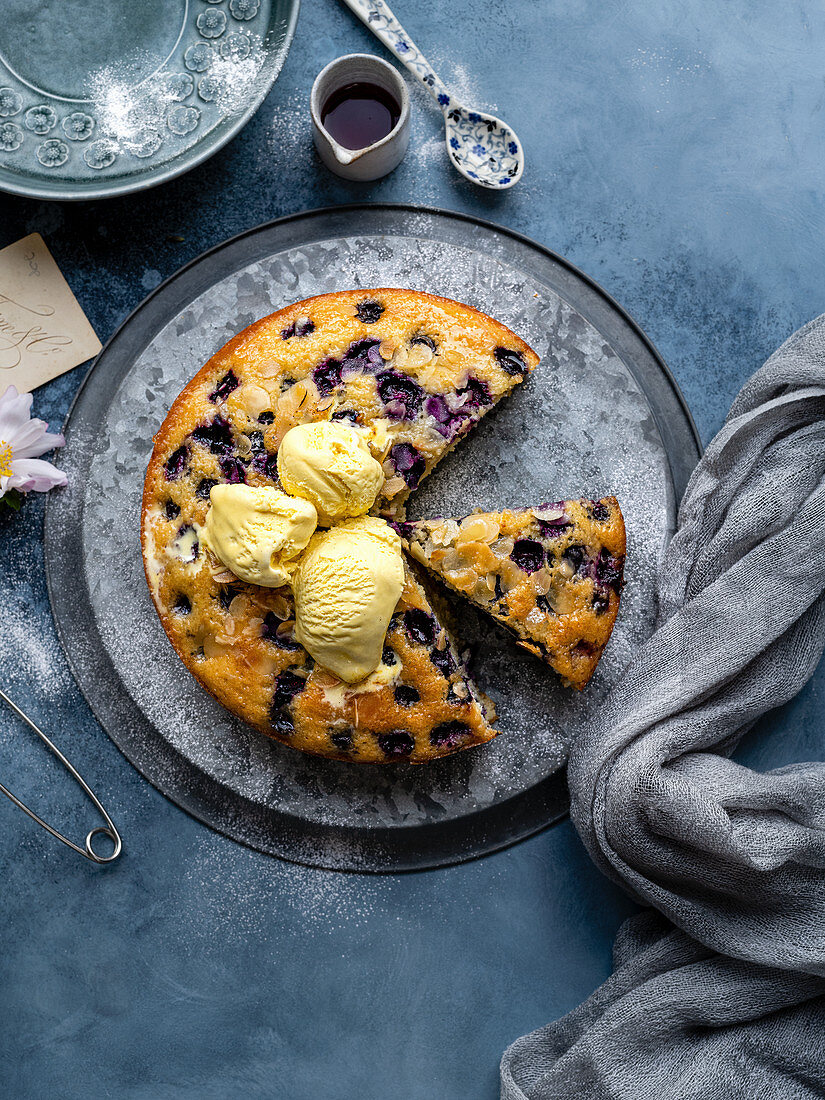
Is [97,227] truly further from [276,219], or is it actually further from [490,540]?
[490,540]

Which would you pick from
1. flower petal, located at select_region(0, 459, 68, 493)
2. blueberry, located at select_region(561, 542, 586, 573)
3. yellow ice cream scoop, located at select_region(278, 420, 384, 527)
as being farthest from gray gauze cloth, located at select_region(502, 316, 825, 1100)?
flower petal, located at select_region(0, 459, 68, 493)

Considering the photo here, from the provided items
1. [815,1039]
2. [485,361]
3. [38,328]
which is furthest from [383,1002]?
[38,328]

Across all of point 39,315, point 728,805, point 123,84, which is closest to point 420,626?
point 728,805

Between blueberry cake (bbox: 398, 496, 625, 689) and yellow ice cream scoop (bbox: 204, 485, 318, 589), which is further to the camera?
blueberry cake (bbox: 398, 496, 625, 689)

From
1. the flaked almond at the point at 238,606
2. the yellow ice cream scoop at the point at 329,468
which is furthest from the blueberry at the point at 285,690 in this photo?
the yellow ice cream scoop at the point at 329,468

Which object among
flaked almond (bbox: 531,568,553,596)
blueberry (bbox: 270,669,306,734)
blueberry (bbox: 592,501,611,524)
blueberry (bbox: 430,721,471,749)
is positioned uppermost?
blueberry (bbox: 270,669,306,734)

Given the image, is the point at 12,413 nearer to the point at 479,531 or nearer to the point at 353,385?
the point at 353,385

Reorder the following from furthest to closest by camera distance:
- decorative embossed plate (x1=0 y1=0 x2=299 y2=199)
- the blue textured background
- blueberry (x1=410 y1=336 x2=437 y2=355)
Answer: the blue textured background, decorative embossed plate (x1=0 y1=0 x2=299 y2=199), blueberry (x1=410 y1=336 x2=437 y2=355)

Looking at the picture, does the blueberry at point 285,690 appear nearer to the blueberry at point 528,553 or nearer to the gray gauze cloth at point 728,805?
the blueberry at point 528,553

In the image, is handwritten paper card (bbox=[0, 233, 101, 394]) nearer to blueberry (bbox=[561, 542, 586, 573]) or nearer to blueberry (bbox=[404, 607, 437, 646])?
blueberry (bbox=[404, 607, 437, 646])
